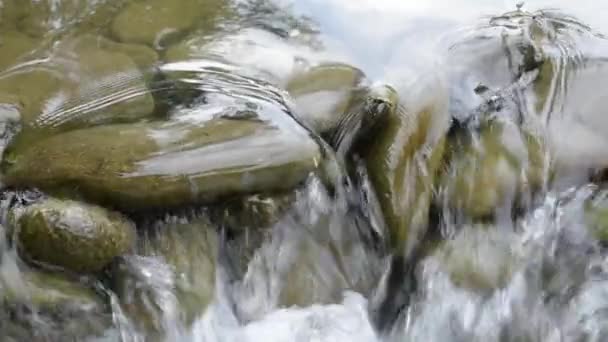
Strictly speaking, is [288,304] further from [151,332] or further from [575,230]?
[575,230]

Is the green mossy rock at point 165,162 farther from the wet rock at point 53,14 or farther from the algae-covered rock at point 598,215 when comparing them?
the algae-covered rock at point 598,215

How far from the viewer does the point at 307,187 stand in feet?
9.56

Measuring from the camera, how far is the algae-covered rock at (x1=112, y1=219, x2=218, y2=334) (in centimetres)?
269

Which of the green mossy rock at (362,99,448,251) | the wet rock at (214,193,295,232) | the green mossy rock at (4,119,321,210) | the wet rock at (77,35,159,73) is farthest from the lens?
the wet rock at (77,35,159,73)

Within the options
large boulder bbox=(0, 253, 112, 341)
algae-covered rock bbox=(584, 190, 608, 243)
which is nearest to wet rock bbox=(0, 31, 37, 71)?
large boulder bbox=(0, 253, 112, 341)

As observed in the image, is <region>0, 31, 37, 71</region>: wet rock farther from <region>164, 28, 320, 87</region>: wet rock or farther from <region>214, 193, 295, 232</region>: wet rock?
<region>214, 193, 295, 232</region>: wet rock

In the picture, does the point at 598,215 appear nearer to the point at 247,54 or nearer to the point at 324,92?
the point at 324,92

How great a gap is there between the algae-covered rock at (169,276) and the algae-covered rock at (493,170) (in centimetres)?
106

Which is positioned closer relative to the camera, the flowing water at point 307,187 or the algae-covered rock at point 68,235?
the algae-covered rock at point 68,235

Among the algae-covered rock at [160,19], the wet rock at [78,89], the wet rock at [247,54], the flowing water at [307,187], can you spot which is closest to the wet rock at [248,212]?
the flowing water at [307,187]

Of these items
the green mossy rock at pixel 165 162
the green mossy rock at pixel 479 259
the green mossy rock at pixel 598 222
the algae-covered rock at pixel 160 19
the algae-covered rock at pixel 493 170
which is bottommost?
the green mossy rock at pixel 479 259

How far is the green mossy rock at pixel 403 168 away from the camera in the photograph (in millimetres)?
2979

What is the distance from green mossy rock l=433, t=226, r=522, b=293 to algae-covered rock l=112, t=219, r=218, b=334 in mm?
955

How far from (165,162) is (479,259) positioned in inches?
52.6
